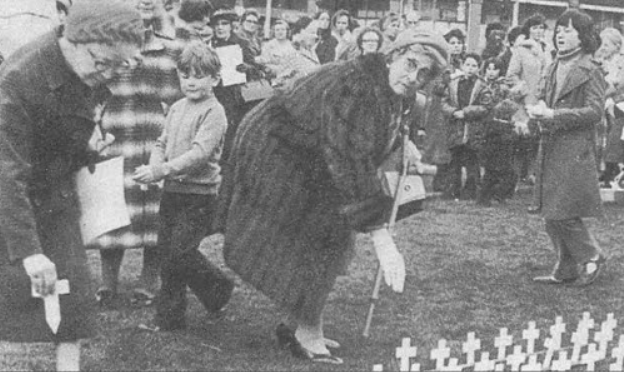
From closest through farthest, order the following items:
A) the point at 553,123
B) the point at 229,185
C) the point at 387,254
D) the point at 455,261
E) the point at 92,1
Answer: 1. the point at 92,1
2. the point at 387,254
3. the point at 229,185
4. the point at 553,123
5. the point at 455,261

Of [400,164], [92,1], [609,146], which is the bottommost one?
[609,146]

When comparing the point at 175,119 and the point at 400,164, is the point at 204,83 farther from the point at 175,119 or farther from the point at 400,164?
the point at 400,164

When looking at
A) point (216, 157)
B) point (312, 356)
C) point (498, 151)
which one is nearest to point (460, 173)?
point (498, 151)

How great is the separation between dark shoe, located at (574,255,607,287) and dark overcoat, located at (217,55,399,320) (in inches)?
107

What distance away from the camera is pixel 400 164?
5.60 metres

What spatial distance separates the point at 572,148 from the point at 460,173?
4520 mm

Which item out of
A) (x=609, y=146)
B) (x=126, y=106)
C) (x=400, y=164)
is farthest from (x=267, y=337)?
(x=609, y=146)

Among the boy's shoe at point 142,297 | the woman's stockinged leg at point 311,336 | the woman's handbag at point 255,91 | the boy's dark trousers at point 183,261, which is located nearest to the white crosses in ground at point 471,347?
the woman's stockinged leg at point 311,336

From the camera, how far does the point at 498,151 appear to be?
11508 mm

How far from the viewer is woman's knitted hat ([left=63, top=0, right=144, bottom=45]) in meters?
3.59

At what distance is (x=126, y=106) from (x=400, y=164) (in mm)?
1746

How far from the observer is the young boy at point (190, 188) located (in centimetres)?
555

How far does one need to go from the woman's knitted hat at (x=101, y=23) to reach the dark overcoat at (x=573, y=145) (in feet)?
13.6

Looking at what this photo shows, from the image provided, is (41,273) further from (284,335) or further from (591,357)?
(591,357)
